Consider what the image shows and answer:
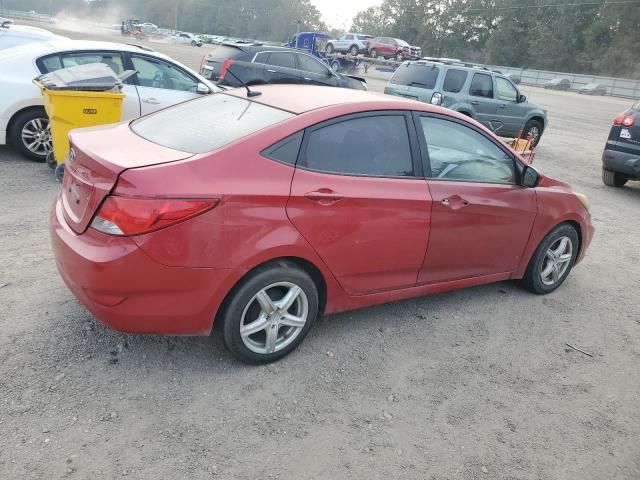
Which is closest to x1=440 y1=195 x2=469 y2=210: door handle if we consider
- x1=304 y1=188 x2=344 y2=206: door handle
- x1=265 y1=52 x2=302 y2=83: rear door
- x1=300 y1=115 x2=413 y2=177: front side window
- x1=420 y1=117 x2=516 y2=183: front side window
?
x1=420 y1=117 x2=516 y2=183: front side window

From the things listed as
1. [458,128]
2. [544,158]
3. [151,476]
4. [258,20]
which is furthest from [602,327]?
[258,20]

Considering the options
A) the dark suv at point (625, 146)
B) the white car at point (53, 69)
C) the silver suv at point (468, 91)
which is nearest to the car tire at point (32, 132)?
the white car at point (53, 69)

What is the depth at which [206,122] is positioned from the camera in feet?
11.1

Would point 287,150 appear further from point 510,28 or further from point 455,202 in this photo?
point 510,28

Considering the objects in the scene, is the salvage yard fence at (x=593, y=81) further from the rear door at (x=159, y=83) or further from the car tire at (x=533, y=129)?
the rear door at (x=159, y=83)

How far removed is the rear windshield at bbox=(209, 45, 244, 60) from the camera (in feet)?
42.2

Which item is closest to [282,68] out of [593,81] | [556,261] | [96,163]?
[556,261]

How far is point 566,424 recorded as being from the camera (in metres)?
3.04

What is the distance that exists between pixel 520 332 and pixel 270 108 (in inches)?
95.3

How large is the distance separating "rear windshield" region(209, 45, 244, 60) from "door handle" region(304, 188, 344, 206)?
1069cm

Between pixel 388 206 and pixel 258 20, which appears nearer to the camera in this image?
pixel 388 206

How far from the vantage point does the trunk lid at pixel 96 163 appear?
2.75 meters

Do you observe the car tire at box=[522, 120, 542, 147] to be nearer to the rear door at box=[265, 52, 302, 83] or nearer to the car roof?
the rear door at box=[265, 52, 302, 83]

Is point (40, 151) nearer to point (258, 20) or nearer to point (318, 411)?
point (318, 411)
